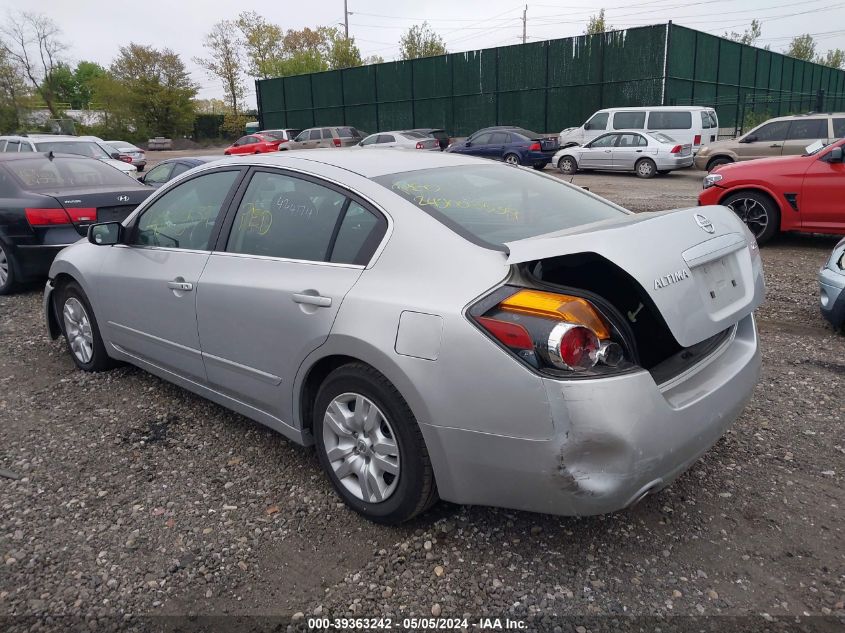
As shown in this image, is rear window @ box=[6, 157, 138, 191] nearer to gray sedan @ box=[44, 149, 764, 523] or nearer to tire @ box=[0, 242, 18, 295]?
tire @ box=[0, 242, 18, 295]

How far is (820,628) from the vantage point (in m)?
2.26

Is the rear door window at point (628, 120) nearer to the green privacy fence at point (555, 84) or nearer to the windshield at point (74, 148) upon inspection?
the green privacy fence at point (555, 84)

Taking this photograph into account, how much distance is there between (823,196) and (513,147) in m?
15.0

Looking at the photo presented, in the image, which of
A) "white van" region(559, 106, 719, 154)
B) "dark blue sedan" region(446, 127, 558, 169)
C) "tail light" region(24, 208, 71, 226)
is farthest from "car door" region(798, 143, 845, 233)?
"dark blue sedan" region(446, 127, 558, 169)

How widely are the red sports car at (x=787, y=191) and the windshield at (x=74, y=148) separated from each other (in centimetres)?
1429

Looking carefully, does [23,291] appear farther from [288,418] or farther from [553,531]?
[553,531]

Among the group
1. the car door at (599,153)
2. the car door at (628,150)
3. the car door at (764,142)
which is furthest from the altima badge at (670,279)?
the car door at (599,153)

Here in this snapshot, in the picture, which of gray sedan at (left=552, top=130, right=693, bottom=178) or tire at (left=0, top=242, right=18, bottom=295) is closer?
tire at (left=0, top=242, right=18, bottom=295)

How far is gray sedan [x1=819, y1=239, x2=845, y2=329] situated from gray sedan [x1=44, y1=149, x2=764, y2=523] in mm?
2471

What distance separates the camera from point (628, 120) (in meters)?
22.3

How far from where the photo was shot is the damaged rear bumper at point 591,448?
225 cm

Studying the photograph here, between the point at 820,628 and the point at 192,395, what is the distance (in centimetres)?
362

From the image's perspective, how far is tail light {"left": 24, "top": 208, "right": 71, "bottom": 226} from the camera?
6953 mm

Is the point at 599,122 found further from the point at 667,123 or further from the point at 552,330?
the point at 552,330
